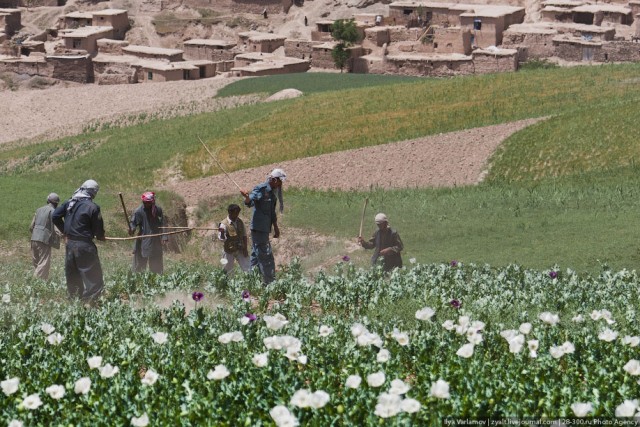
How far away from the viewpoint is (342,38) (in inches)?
2813

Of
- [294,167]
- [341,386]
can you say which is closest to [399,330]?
[341,386]

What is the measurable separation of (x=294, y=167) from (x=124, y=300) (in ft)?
55.5

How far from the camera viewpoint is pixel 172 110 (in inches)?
2197

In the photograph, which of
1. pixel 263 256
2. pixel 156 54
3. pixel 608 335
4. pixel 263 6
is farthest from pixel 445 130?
pixel 263 6

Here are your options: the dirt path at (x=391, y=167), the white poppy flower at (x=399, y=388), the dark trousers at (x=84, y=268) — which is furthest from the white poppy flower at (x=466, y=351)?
the dirt path at (x=391, y=167)

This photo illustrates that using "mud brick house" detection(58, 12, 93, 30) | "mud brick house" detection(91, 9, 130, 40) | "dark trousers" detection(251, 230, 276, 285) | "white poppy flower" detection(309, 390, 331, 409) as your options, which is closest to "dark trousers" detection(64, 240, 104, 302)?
"dark trousers" detection(251, 230, 276, 285)

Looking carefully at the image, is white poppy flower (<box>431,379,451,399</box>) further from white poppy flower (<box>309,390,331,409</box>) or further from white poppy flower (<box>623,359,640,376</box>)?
white poppy flower (<box>623,359,640,376</box>)

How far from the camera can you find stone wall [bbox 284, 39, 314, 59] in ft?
241

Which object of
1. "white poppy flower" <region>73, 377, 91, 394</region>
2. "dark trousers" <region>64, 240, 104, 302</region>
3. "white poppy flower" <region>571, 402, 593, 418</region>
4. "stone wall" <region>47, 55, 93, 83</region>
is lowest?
Answer: "stone wall" <region>47, 55, 93, 83</region>

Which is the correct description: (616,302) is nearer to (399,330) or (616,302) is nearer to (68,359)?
(399,330)

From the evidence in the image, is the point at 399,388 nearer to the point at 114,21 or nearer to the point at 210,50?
the point at 210,50

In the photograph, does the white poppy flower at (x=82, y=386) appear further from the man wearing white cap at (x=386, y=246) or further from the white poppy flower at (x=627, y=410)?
the man wearing white cap at (x=386, y=246)

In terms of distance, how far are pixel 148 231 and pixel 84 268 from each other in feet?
9.07

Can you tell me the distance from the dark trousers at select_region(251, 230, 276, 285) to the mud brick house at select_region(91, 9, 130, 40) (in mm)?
65367
